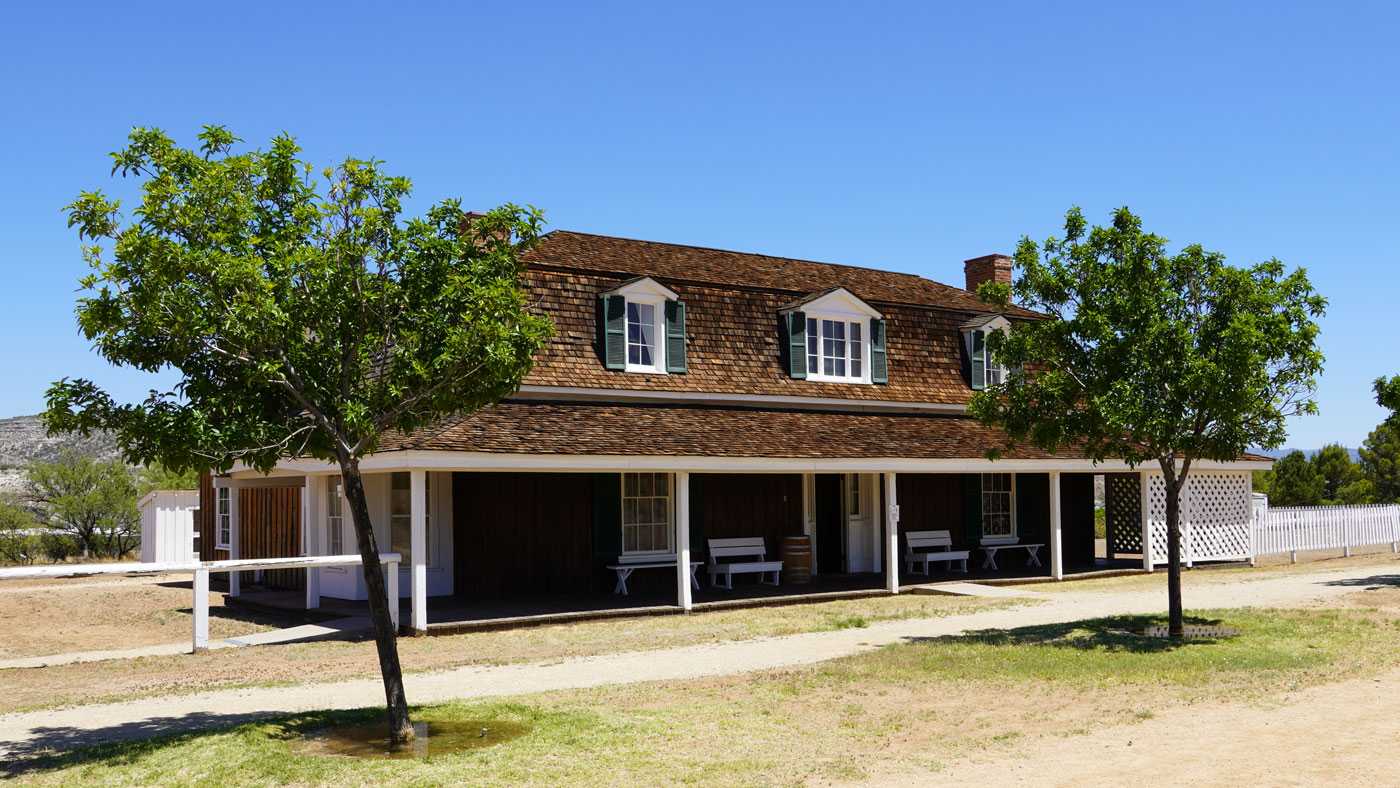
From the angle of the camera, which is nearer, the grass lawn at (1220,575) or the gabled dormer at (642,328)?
the gabled dormer at (642,328)

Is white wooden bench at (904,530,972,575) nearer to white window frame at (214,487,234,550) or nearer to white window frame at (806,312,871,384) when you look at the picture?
white window frame at (806,312,871,384)

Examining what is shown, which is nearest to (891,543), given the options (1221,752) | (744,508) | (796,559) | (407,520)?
(796,559)

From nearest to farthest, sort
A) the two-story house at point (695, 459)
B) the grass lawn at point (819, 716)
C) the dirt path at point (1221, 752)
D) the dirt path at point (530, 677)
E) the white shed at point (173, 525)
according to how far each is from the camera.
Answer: the dirt path at point (1221, 752) < the grass lawn at point (819, 716) < the dirt path at point (530, 677) < the two-story house at point (695, 459) < the white shed at point (173, 525)

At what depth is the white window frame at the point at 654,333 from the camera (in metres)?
21.3

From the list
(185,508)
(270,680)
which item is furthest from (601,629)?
(185,508)

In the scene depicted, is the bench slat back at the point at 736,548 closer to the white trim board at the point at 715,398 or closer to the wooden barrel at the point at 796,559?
the wooden barrel at the point at 796,559

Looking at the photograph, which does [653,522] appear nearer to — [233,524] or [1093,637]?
[233,524]

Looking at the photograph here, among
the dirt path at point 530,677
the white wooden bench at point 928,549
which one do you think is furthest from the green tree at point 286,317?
the white wooden bench at point 928,549

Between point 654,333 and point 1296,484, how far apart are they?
31.6 metres

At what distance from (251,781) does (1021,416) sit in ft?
32.9

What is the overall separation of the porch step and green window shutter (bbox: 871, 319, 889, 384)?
4.03 metres

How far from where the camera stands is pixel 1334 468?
46406mm

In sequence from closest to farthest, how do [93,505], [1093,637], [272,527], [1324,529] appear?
1. [1093,637]
2. [272,527]
3. [1324,529]
4. [93,505]

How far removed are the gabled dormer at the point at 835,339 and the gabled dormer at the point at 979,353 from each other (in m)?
2.16
